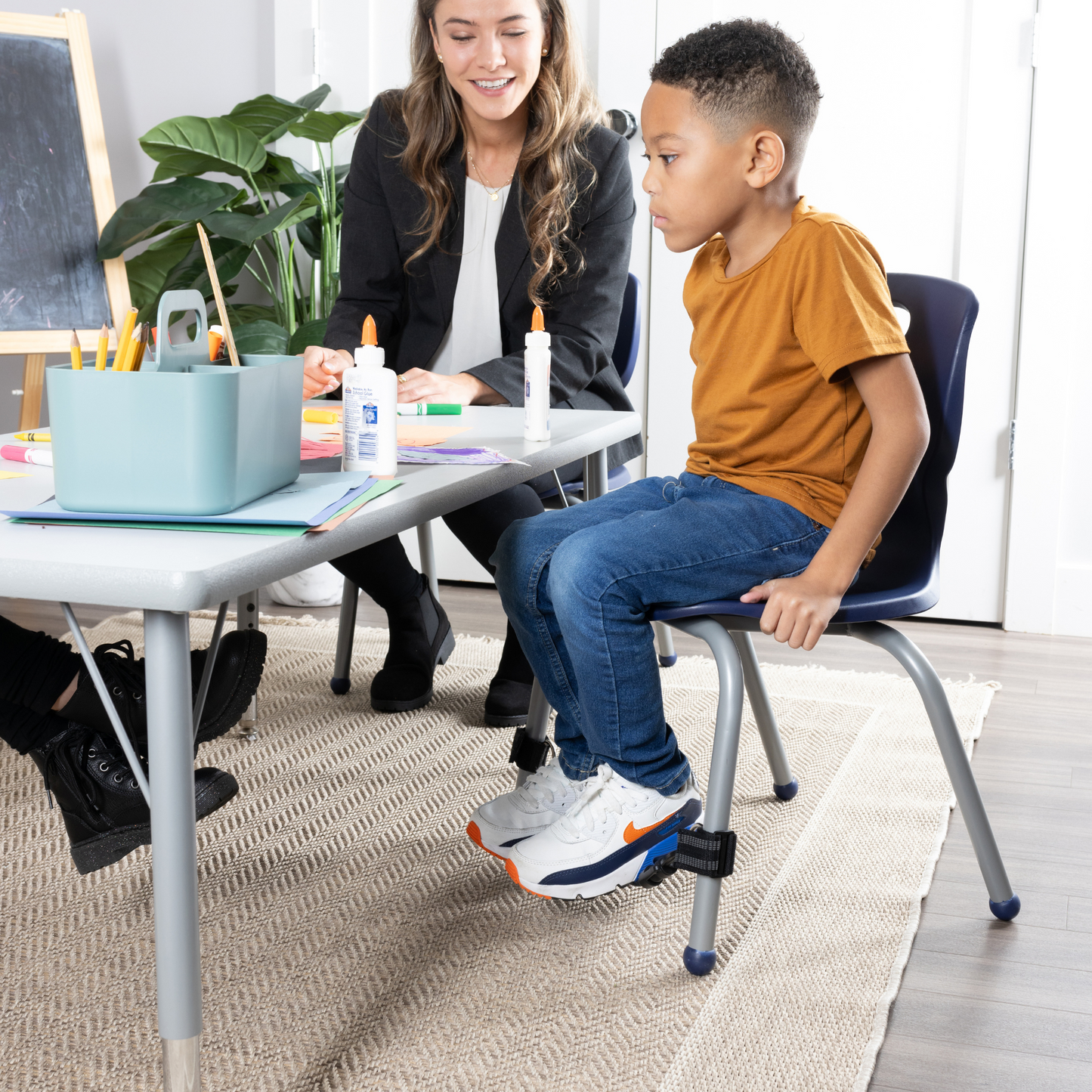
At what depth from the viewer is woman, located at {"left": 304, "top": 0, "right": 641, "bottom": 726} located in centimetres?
175

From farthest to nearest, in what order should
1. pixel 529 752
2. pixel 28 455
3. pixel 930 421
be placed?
pixel 529 752
pixel 930 421
pixel 28 455

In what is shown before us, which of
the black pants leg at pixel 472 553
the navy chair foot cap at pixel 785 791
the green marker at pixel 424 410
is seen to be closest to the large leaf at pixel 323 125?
the black pants leg at pixel 472 553

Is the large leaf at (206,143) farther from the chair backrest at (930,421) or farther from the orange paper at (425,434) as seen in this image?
the chair backrest at (930,421)

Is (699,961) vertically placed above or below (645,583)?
below

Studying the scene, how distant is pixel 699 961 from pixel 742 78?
910 mm

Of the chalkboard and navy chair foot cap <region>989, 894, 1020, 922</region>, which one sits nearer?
navy chair foot cap <region>989, 894, 1020, 922</region>

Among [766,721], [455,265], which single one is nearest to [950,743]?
[766,721]

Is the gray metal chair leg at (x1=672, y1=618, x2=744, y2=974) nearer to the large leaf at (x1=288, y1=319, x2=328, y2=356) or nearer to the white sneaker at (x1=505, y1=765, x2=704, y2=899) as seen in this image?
the white sneaker at (x1=505, y1=765, x2=704, y2=899)

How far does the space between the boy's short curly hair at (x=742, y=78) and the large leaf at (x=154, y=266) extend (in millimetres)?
1875

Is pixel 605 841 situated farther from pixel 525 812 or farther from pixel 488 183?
pixel 488 183

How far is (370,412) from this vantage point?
1.01 m

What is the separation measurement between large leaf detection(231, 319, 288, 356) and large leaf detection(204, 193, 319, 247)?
0.59 ft

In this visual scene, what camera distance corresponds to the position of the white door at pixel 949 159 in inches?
98.3

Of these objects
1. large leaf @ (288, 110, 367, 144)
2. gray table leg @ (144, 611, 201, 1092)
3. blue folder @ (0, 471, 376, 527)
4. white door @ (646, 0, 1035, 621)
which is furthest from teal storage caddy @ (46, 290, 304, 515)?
white door @ (646, 0, 1035, 621)
